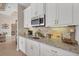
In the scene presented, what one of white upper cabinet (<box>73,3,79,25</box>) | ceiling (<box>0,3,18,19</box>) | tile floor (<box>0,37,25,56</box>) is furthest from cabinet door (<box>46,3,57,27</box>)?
tile floor (<box>0,37,25,56</box>)

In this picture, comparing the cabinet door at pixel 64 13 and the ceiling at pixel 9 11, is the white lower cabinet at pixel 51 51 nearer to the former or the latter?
the cabinet door at pixel 64 13

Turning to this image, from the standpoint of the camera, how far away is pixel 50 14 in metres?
2.23

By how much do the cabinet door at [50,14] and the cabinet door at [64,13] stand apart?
0.33 feet

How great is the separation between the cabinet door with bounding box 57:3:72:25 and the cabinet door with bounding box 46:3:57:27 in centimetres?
10

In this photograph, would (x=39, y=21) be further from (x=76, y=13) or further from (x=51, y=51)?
(x=76, y=13)

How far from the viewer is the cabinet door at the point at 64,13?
70.4 inches

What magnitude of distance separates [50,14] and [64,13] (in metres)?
0.38

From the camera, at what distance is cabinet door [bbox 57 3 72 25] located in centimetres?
179

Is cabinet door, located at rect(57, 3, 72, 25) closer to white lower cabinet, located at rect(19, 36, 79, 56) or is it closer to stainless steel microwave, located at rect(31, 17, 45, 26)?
white lower cabinet, located at rect(19, 36, 79, 56)

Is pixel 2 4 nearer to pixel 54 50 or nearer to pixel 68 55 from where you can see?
pixel 54 50

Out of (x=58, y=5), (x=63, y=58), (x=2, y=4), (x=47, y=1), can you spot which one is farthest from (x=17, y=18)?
(x=63, y=58)

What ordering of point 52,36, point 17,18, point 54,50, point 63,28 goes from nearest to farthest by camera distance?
1. point 54,50
2. point 17,18
3. point 63,28
4. point 52,36

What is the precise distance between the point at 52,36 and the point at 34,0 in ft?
2.35

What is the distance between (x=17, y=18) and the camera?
75.5 inches
